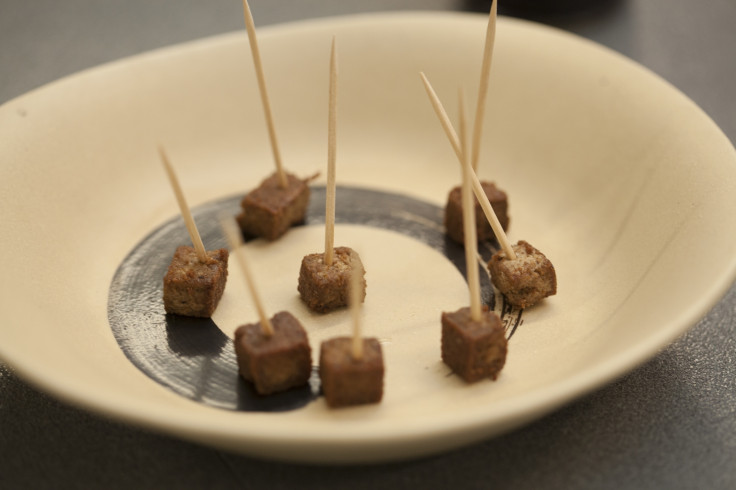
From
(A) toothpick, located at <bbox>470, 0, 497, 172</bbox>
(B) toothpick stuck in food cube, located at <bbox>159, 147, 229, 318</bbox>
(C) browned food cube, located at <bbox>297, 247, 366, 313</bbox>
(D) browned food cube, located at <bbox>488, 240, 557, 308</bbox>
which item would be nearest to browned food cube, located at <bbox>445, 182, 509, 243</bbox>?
(A) toothpick, located at <bbox>470, 0, 497, 172</bbox>

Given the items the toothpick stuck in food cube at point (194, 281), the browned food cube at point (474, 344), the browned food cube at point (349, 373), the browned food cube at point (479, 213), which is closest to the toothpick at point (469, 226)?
the browned food cube at point (474, 344)

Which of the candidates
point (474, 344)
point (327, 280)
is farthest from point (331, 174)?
point (474, 344)

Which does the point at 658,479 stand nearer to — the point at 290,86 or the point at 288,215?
the point at 288,215

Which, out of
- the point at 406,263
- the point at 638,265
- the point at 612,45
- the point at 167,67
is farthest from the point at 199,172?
the point at 612,45

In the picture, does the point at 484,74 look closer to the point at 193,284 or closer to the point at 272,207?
the point at 272,207

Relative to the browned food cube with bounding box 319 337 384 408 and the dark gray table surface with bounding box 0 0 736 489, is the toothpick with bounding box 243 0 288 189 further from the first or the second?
the dark gray table surface with bounding box 0 0 736 489

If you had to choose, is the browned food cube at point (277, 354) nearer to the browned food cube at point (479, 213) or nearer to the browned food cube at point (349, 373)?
the browned food cube at point (349, 373)
